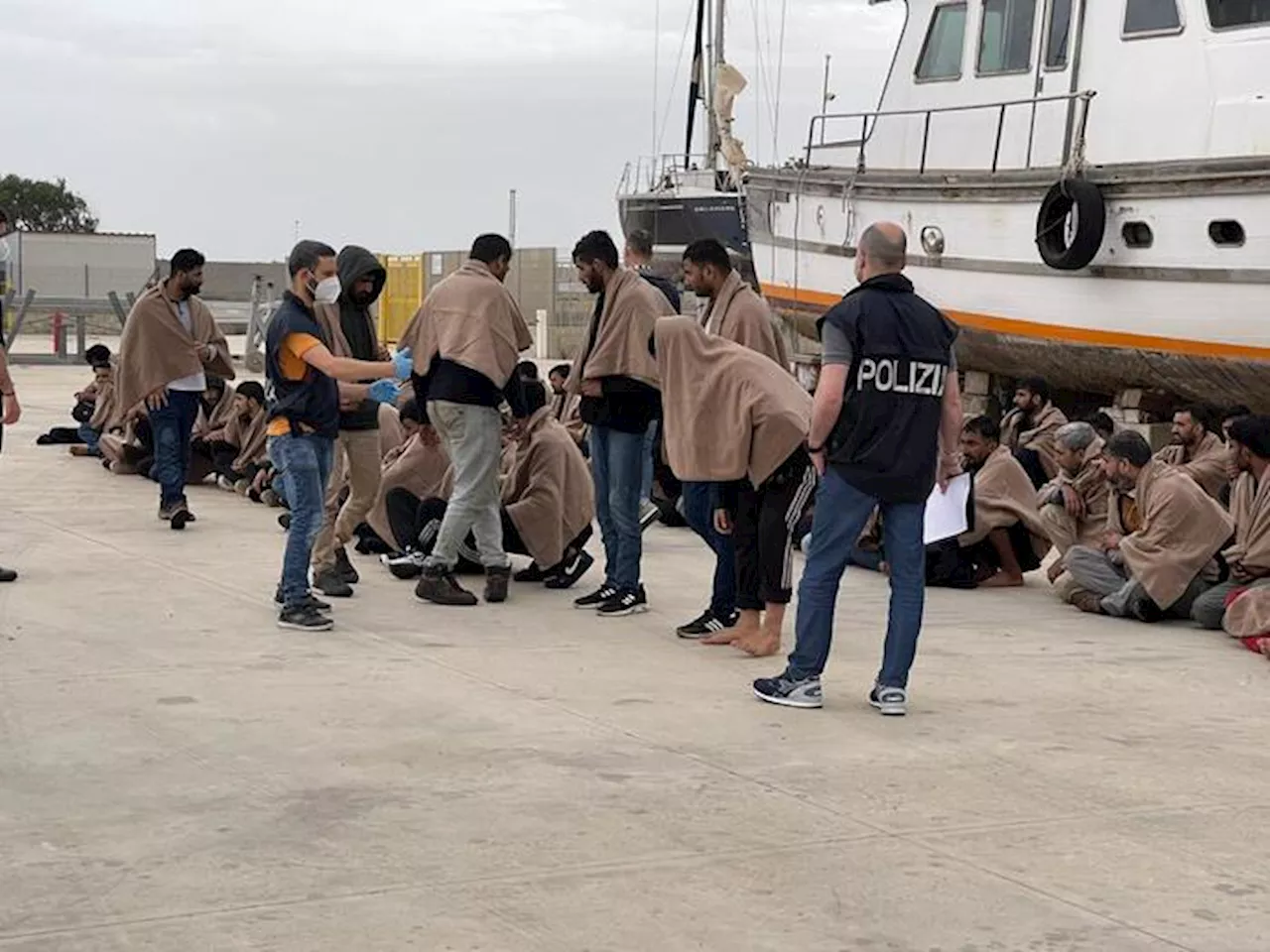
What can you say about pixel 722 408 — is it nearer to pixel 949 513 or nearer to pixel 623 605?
pixel 623 605

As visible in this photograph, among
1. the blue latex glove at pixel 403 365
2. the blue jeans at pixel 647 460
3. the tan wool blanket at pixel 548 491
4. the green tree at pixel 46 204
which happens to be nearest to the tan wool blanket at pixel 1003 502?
the blue jeans at pixel 647 460

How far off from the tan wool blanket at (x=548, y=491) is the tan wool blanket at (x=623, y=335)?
0.86m

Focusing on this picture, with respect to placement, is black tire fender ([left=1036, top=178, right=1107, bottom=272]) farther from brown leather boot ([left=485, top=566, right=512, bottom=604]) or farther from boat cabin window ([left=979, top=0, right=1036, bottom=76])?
brown leather boot ([left=485, top=566, right=512, bottom=604])

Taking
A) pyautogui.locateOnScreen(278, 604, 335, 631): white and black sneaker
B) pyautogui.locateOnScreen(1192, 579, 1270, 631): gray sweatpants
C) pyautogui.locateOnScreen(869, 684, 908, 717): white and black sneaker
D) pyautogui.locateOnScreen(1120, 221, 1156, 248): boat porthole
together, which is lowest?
pyautogui.locateOnScreen(278, 604, 335, 631): white and black sneaker

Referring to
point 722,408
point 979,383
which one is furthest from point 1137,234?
point 722,408

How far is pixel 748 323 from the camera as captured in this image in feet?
28.5

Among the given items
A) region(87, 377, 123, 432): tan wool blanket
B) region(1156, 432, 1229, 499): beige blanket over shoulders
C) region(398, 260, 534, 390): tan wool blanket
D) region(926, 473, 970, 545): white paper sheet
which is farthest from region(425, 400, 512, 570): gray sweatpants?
region(87, 377, 123, 432): tan wool blanket

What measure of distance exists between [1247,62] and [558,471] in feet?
23.0

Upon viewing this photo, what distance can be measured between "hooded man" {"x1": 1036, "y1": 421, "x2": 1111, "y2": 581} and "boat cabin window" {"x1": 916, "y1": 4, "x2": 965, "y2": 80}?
763 cm

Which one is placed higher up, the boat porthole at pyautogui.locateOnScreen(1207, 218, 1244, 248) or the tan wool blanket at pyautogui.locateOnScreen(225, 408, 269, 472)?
the boat porthole at pyautogui.locateOnScreen(1207, 218, 1244, 248)

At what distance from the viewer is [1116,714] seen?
23.8 ft

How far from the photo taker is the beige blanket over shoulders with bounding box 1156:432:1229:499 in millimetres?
10492

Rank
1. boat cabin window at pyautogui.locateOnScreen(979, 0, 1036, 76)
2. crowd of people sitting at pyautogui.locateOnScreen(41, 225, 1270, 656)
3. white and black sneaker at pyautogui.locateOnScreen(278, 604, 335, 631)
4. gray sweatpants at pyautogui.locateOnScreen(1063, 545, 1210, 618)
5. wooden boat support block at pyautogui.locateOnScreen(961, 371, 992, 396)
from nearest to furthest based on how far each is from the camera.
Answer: crowd of people sitting at pyautogui.locateOnScreen(41, 225, 1270, 656) < white and black sneaker at pyautogui.locateOnScreen(278, 604, 335, 631) < gray sweatpants at pyautogui.locateOnScreen(1063, 545, 1210, 618) < boat cabin window at pyautogui.locateOnScreen(979, 0, 1036, 76) < wooden boat support block at pyautogui.locateOnScreen(961, 371, 992, 396)

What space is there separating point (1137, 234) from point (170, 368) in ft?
23.2
